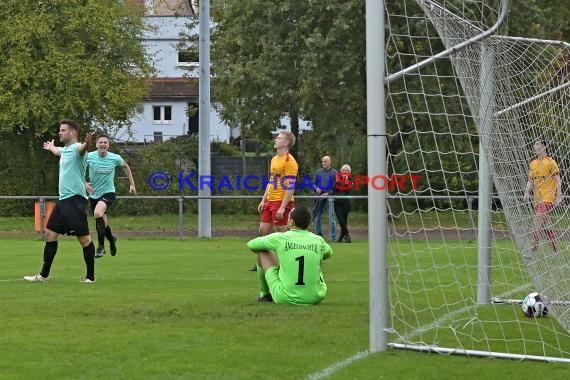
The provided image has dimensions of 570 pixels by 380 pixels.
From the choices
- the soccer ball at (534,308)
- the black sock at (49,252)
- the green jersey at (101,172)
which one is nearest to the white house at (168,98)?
the green jersey at (101,172)

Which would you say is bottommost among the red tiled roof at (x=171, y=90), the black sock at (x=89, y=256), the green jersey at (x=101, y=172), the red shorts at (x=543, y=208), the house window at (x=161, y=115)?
the black sock at (x=89, y=256)

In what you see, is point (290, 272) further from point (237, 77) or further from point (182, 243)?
point (237, 77)

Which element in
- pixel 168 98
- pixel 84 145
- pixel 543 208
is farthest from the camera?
pixel 168 98

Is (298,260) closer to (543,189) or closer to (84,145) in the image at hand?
(543,189)

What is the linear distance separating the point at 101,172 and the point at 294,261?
303 inches

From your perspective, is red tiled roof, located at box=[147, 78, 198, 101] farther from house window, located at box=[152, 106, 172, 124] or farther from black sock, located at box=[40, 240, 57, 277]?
black sock, located at box=[40, 240, 57, 277]

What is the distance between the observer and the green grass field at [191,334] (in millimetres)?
7020

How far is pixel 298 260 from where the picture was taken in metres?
10.1

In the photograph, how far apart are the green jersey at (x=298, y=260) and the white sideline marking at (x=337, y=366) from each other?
7.99 ft

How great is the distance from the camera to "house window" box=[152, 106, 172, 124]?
230ft

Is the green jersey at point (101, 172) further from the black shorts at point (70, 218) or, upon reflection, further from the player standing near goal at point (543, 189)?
the player standing near goal at point (543, 189)

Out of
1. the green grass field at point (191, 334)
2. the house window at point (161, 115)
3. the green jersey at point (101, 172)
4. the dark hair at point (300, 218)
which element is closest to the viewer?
the green grass field at point (191, 334)

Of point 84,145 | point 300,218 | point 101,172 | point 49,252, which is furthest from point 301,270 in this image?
point 101,172

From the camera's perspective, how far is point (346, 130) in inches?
1328
